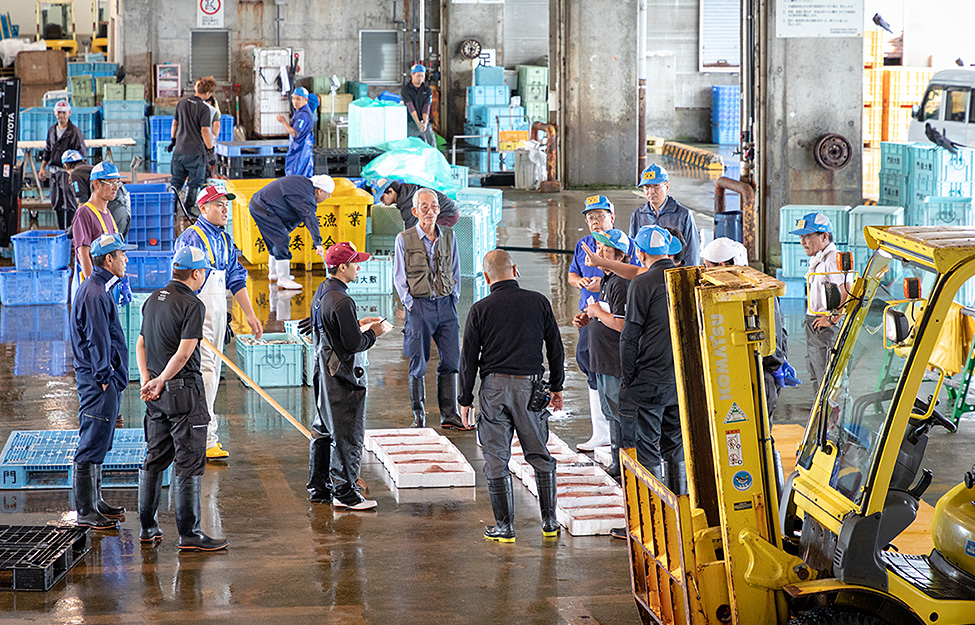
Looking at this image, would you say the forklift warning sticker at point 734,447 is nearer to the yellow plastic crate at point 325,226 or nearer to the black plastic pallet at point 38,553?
the black plastic pallet at point 38,553

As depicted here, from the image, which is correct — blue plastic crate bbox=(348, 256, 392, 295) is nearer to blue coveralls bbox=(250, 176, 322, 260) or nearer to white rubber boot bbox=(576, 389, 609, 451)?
blue coveralls bbox=(250, 176, 322, 260)

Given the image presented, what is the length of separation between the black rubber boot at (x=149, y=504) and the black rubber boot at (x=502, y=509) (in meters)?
1.91

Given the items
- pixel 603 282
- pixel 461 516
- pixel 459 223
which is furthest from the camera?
pixel 459 223

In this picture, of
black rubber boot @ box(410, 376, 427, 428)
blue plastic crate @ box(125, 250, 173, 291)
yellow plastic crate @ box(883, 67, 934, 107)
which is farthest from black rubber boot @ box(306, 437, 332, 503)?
yellow plastic crate @ box(883, 67, 934, 107)

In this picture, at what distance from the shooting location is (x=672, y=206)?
1014 centimetres

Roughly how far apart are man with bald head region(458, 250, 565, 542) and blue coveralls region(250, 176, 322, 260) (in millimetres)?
7663

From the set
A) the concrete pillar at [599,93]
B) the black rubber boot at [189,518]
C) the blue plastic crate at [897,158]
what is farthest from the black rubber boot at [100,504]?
the concrete pillar at [599,93]

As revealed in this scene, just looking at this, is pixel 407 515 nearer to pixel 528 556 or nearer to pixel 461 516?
pixel 461 516

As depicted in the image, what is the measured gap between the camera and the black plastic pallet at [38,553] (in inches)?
244

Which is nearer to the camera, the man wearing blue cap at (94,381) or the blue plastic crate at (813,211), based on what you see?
the man wearing blue cap at (94,381)

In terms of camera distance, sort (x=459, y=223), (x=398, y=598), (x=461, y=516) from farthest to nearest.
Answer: (x=459, y=223) → (x=461, y=516) → (x=398, y=598)

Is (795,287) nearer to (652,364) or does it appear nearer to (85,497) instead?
(652,364)

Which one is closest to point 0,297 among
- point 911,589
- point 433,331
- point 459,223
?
point 459,223

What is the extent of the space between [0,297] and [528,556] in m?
9.11
